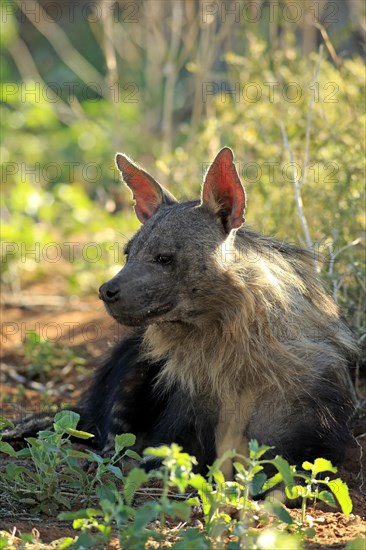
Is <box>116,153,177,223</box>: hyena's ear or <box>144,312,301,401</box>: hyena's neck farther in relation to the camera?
<box>116,153,177,223</box>: hyena's ear

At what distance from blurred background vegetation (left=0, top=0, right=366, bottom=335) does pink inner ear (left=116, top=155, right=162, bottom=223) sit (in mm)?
1051

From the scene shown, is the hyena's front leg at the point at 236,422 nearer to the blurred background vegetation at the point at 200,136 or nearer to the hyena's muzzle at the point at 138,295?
the hyena's muzzle at the point at 138,295

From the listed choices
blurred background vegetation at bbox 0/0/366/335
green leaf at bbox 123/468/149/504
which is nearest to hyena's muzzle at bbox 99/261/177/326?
green leaf at bbox 123/468/149/504

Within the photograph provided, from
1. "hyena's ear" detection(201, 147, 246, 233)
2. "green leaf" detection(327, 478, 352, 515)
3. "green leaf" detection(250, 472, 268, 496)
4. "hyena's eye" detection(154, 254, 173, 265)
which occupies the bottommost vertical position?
"green leaf" detection(327, 478, 352, 515)

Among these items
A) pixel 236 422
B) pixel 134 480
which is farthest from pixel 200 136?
pixel 134 480

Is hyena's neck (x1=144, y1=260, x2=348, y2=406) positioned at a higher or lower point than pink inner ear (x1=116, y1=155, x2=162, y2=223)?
lower

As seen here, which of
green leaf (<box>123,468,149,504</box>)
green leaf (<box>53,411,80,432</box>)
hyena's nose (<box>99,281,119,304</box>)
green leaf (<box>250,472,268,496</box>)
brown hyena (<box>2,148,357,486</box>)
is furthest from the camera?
brown hyena (<box>2,148,357,486</box>)

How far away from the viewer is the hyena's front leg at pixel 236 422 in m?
4.36

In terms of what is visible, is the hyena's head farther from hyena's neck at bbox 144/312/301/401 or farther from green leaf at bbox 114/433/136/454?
green leaf at bbox 114/433/136/454

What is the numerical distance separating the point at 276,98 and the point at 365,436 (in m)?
3.02

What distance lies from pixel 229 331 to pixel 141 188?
2.93 feet

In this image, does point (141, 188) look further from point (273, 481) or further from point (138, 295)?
point (273, 481)

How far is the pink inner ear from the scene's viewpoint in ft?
15.5

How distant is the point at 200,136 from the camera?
7.77 meters
